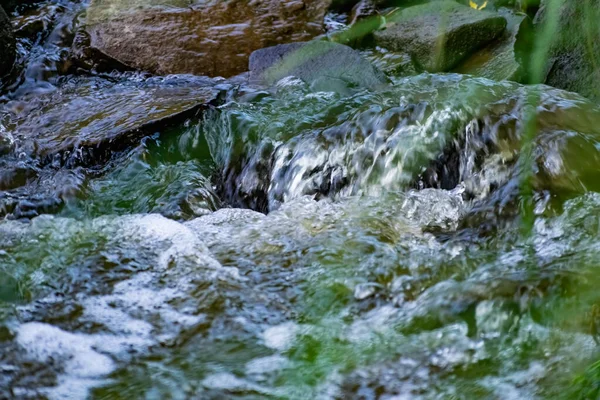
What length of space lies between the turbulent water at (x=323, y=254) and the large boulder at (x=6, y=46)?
1404 millimetres

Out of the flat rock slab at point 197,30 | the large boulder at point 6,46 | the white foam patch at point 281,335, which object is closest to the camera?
the white foam patch at point 281,335

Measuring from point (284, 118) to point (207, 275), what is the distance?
1.38 m

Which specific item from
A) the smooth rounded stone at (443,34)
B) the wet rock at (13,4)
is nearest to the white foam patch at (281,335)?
the smooth rounded stone at (443,34)

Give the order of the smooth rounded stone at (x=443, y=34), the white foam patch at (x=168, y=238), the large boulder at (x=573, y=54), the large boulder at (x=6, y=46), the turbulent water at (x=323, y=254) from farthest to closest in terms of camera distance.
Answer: the large boulder at (x=6, y=46) < the smooth rounded stone at (x=443, y=34) < the large boulder at (x=573, y=54) < the white foam patch at (x=168, y=238) < the turbulent water at (x=323, y=254)

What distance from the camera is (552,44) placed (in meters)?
3.53

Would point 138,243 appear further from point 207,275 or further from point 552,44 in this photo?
point 552,44

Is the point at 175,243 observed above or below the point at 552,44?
below

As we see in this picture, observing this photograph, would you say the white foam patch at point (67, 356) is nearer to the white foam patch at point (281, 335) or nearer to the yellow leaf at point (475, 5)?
the white foam patch at point (281, 335)

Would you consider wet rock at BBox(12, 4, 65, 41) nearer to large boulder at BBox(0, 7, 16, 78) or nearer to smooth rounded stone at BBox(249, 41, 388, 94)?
large boulder at BBox(0, 7, 16, 78)

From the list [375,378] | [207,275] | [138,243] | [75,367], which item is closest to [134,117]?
[138,243]

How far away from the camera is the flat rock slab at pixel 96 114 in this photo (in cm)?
375

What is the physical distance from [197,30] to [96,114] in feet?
3.96

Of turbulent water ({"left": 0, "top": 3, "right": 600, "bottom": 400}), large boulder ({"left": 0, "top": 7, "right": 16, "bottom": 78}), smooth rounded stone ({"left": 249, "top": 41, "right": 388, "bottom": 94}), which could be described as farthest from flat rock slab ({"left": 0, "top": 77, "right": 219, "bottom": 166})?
large boulder ({"left": 0, "top": 7, "right": 16, "bottom": 78})

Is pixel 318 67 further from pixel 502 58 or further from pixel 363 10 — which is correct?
pixel 363 10
